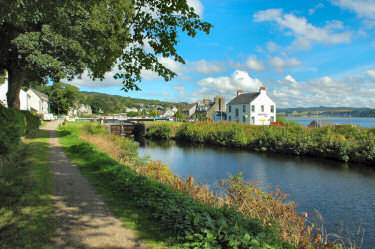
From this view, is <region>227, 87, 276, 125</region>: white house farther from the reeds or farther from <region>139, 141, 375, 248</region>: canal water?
the reeds

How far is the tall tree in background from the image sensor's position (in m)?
6.66

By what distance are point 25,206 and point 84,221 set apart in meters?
1.71

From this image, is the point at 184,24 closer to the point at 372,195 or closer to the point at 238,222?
the point at 238,222

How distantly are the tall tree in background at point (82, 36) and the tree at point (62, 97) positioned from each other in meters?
76.3

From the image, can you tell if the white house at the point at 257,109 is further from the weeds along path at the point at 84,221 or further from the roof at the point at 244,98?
the weeds along path at the point at 84,221

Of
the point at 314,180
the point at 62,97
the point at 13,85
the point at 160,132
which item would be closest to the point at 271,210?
the point at 314,180

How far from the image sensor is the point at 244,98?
56.1 meters

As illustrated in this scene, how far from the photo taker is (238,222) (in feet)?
15.9

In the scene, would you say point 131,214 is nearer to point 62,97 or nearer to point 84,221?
point 84,221

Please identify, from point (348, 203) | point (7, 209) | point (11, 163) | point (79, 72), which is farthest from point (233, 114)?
point (7, 209)

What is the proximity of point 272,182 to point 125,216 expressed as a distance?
12037 millimetres

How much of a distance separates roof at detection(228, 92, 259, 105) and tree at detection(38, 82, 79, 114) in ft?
195

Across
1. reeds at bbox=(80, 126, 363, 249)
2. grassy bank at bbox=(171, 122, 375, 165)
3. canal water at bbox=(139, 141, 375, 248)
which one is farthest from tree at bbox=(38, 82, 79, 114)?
reeds at bbox=(80, 126, 363, 249)

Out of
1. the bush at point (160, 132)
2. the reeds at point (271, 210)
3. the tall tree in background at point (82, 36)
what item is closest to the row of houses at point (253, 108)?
the bush at point (160, 132)
